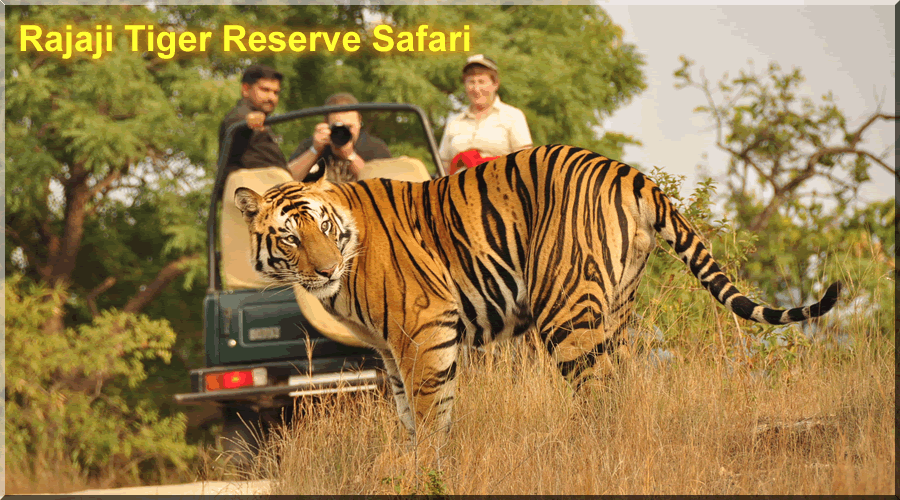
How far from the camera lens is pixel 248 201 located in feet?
13.7

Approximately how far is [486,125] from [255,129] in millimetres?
1484

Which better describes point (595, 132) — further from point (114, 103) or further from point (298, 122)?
point (114, 103)

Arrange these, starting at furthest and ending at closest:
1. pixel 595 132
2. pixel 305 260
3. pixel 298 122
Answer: pixel 595 132
pixel 298 122
pixel 305 260

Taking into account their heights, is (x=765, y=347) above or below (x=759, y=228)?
below

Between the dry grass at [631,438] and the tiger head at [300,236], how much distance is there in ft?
2.09

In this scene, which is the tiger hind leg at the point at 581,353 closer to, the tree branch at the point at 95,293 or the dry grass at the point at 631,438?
the dry grass at the point at 631,438

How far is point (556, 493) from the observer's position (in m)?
3.59

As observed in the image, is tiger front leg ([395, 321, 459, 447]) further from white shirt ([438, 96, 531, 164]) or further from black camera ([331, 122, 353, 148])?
black camera ([331, 122, 353, 148])

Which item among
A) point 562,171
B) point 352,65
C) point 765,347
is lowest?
point 765,347

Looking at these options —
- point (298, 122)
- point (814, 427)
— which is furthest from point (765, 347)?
point (298, 122)

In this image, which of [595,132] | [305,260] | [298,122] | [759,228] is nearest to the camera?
[305,260]

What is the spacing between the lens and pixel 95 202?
14.0 m

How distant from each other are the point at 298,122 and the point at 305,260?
29.1 ft

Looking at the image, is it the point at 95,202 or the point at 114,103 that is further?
the point at 95,202
